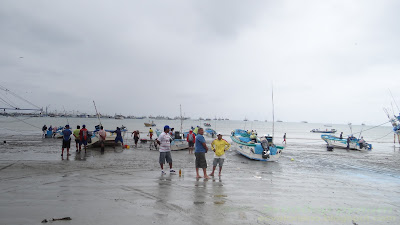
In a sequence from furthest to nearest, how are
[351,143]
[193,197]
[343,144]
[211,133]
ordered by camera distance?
[211,133], [343,144], [351,143], [193,197]

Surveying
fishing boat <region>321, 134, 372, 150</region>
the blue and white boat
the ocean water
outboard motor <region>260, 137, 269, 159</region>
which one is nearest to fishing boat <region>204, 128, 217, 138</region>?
fishing boat <region>321, 134, 372, 150</region>

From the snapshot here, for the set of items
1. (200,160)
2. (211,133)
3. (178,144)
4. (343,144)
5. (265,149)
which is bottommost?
(343,144)

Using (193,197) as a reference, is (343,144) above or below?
below

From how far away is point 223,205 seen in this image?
5.58 meters

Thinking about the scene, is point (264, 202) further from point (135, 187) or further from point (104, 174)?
point (104, 174)

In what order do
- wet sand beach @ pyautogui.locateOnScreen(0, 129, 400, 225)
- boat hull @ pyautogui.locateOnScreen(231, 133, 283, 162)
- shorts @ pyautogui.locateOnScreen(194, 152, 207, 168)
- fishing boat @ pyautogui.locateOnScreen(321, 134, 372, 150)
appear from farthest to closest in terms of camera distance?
fishing boat @ pyautogui.locateOnScreen(321, 134, 372, 150), boat hull @ pyautogui.locateOnScreen(231, 133, 283, 162), shorts @ pyautogui.locateOnScreen(194, 152, 207, 168), wet sand beach @ pyautogui.locateOnScreen(0, 129, 400, 225)

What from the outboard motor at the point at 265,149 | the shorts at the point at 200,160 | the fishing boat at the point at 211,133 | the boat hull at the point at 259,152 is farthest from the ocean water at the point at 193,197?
the fishing boat at the point at 211,133

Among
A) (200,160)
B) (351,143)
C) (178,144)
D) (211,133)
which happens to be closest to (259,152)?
(200,160)

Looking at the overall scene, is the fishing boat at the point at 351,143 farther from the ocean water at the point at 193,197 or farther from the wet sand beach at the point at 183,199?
the wet sand beach at the point at 183,199

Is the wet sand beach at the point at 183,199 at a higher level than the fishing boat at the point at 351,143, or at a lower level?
higher

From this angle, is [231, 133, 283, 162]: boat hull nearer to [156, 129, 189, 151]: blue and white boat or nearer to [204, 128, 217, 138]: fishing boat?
[156, 129, 189, 151]: blue and white boat

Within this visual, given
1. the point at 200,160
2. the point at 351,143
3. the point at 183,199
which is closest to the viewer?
the point at 183,199

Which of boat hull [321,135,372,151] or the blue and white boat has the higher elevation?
the blue and white boat

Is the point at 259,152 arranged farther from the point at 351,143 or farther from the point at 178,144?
the point at 351,143
